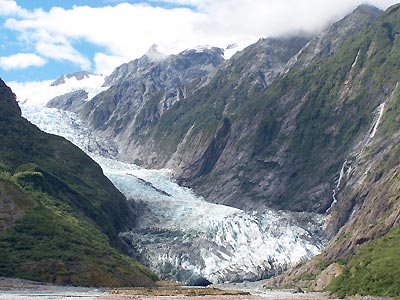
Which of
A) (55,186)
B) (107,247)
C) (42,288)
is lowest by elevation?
(42,288)

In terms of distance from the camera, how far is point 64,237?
156 metres

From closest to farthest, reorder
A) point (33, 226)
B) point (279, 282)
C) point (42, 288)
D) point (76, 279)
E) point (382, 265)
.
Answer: point (382, 265) → point (42, 288) → point (76, 279) → point (33, 226) → point (279, 282)

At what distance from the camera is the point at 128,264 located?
164375 mm

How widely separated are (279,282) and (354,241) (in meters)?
22.4

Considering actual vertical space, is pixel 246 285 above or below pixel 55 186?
below

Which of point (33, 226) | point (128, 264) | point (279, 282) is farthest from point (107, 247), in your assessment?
point (279, 282)

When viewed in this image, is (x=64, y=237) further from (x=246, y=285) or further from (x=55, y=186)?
(x=246, y=285)

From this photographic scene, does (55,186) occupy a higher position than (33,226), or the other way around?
(55,186)

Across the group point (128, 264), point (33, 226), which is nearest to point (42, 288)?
point (33, 226)

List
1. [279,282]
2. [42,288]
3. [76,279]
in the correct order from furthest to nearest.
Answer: [279,282]
[76,279]
[42,288]

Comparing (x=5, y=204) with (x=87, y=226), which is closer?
(x=5, y=204)

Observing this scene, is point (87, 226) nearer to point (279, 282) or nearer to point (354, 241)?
point (279, 282)

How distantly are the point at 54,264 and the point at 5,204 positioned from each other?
19.8 meters

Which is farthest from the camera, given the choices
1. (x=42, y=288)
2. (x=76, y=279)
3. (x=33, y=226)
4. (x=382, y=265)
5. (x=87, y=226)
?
(x=87, y=226)
